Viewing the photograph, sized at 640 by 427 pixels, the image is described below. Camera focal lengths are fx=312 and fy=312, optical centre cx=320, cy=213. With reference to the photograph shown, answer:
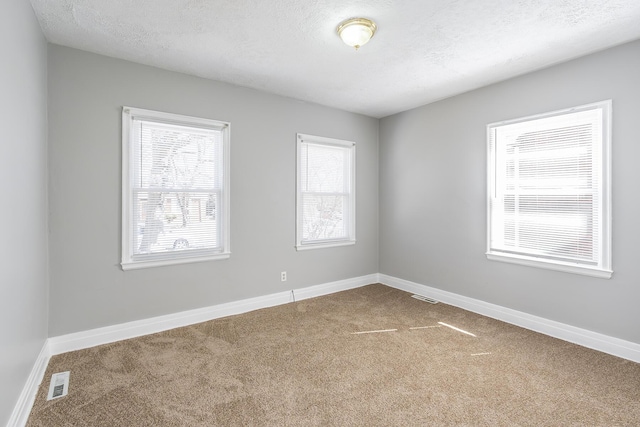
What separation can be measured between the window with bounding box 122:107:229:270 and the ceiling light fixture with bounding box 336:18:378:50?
168 cm

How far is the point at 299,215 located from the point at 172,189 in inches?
61.8

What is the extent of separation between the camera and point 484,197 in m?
3.61

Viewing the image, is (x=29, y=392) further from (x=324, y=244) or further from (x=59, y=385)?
(x=324, y=244)

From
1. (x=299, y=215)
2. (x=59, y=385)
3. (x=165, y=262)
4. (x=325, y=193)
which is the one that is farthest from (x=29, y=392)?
(x=325, y=193)

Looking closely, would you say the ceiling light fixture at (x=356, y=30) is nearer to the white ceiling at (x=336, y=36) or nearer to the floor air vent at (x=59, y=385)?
the white ceiling at (x=336, y=36)

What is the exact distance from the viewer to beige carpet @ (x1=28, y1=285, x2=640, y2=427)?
6.20ft

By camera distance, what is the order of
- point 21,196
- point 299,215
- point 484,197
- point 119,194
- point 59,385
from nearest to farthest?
point 21,196 → point 59,385 → point 119,194 → point 484,197 → point 299,215

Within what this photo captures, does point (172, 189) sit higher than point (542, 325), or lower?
higher

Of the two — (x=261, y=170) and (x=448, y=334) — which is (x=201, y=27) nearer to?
(x=261, y=170)

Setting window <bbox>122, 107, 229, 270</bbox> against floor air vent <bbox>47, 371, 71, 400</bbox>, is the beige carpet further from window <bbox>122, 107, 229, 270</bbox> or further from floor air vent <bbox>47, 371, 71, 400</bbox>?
window <bbox>122, 107, 229, 270</bbox>

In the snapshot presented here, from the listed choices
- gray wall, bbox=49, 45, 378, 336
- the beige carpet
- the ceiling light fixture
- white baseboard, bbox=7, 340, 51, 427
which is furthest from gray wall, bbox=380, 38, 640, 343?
white baseboard, bbox=7, 340, 51, 427

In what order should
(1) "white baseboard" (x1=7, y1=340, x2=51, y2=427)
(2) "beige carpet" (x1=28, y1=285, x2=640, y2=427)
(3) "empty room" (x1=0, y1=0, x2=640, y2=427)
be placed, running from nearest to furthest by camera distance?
(1) "white baseboard" (x1=7, y1=340, x2=51, y2=427) < (2) "beige carpet" (x1=28, y1=285, x2=640, y2=427) < (3) "empty room" (x1=0, y1=0, x2=640, y2=427)

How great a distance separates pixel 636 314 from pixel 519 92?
2267mm

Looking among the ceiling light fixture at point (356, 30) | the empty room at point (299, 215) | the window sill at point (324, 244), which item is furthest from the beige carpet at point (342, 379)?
the ceiling light fixture at point (356, 30)
